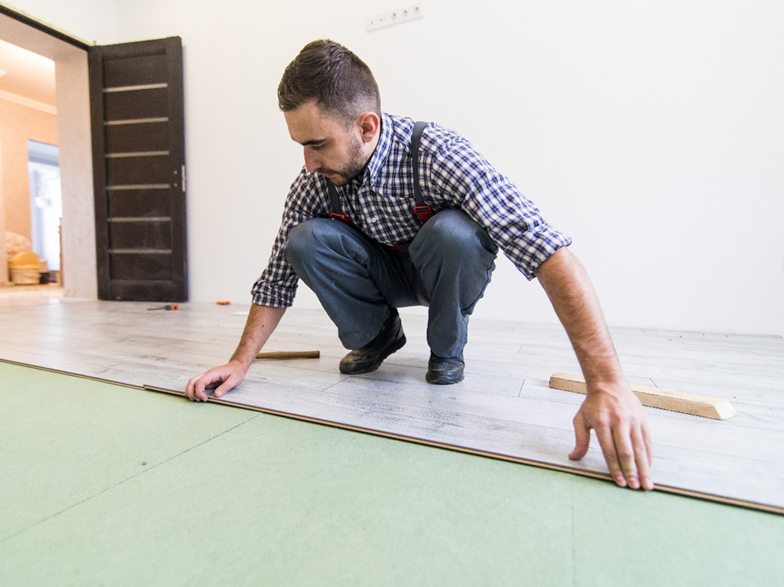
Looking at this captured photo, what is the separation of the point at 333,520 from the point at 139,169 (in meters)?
3.61

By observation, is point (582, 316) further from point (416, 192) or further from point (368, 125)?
point (368, 125)

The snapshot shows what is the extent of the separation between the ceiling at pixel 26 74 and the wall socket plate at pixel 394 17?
12.2ft

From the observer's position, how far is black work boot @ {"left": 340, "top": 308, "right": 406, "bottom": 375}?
4.44 ft

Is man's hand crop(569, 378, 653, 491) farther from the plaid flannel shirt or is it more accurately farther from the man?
the plaid flannel shirt

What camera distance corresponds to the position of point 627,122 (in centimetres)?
230

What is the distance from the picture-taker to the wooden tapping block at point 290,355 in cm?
153

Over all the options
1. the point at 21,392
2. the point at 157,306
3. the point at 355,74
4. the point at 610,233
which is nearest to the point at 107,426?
the point at 21,392

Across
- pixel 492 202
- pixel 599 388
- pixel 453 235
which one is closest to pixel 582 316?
pixel 599 388

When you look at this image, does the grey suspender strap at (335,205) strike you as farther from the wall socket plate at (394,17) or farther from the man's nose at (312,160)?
the wall socket plate at (394,17)

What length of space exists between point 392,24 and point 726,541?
2.91m

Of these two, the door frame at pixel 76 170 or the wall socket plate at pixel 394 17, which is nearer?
the wall socket plate at pixel 394 17

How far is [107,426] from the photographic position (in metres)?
0.94

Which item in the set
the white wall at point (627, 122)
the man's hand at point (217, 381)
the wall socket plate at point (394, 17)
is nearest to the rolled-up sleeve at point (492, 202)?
the man's hand at point (217, 381)

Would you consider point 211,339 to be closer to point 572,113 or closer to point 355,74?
point 355,74
